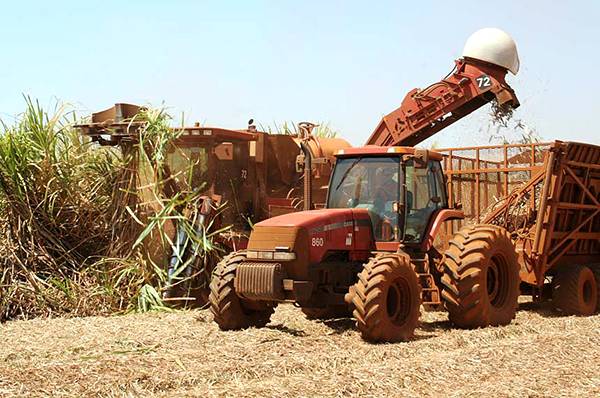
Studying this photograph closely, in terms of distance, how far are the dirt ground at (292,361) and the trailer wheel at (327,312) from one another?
0.23 meters

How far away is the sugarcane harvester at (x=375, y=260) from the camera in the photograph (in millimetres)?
8500

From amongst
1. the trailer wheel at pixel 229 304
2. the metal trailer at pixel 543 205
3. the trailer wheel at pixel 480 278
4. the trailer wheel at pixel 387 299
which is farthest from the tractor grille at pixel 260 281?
the metal trailer at pixel 543 205

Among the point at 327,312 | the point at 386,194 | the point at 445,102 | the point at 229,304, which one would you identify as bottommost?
the point at 327,312

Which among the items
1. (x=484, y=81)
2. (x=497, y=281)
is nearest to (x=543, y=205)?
(x=497, y=281)

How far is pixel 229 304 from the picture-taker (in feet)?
28.7

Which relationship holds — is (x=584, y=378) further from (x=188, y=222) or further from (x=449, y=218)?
(x=188, y=222)

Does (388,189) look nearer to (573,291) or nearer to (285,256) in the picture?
(285,256)

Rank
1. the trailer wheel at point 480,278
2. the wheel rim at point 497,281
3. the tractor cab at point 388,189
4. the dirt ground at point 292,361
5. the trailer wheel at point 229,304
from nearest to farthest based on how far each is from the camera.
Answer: the dirt ground at point 292,361 → the trailer wheel at point 229,304 → the trailer wheel at point 480,278 → the tractor cab at point 388,189 → the wheel rim at point 497,281

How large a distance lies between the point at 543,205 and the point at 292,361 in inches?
200

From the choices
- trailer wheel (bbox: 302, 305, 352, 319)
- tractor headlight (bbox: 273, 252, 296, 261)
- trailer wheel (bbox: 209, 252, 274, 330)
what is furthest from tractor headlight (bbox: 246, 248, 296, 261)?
trailer wheel (bbox: 302, 305, 352, 319)

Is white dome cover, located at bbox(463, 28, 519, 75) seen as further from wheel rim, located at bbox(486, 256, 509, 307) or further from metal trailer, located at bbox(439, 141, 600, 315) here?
wheel rim, located at bbox(486, 256, 509, 307)

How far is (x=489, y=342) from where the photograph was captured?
820 cm

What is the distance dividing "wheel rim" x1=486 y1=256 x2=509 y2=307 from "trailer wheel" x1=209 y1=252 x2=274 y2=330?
2640 mm

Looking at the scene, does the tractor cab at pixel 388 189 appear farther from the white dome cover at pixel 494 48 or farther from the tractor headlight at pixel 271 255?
the white dome cover at pixel 494 48
